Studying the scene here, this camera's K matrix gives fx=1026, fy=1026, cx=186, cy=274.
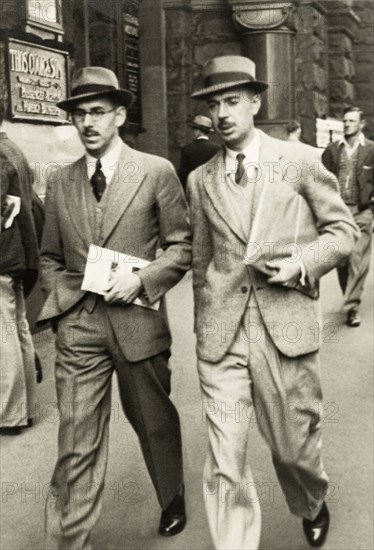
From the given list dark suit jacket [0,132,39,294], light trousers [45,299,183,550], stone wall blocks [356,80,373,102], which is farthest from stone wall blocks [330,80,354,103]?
light trousers [45,299,183,550]

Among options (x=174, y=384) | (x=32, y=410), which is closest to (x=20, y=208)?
(x=32, y=410)

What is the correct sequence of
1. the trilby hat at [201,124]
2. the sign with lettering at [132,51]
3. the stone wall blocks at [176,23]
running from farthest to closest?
the stone wall blocks at [176,23], the sign with lettering at [132,51], the trilby hat at [201,124]

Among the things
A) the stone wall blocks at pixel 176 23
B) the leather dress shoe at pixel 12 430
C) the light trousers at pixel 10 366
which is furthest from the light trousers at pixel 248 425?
the stone wall blocks at pixel 176 23

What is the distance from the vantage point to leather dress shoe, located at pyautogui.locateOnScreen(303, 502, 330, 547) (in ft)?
14.8

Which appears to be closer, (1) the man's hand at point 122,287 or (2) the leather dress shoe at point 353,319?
(1) the man's hand at point 122,287

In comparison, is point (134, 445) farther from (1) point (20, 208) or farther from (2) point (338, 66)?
(2) point (338, 66)

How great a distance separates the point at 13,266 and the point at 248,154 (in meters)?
2.53

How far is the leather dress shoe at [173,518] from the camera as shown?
4.68 metres

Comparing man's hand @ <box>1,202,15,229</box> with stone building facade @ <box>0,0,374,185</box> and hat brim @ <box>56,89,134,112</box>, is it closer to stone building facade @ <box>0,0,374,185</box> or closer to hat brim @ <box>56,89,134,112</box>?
hat brim @ <box>56,89,134,112</box>

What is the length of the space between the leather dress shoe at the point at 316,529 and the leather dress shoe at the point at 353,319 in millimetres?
5194

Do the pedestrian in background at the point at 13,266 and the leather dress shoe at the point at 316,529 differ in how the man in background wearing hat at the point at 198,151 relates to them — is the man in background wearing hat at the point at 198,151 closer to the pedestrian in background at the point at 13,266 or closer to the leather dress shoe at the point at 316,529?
the pedestrian in background at the point at 13,266

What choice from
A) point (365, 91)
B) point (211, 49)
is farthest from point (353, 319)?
point (365, 91)

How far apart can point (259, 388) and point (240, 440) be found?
26 cm

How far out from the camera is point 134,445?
613 cm
